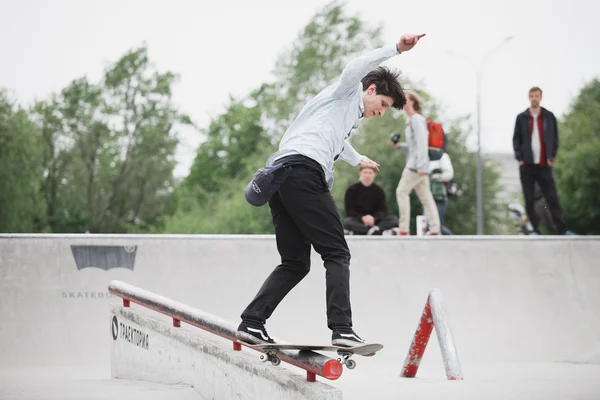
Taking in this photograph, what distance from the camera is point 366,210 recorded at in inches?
423

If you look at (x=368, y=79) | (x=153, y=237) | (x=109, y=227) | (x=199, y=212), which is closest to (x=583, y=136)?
(x=199, y=212)

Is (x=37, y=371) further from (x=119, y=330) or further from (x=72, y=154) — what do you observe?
(x=72, y=154)

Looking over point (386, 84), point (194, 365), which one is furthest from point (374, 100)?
point (194, 365)

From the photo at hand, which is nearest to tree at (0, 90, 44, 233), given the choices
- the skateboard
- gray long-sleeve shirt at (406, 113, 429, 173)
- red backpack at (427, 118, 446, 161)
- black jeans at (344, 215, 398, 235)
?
black jeans at (344, 215, 398, 235)

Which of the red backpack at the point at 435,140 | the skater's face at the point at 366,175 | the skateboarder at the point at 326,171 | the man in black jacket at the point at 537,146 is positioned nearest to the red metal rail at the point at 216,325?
the skateboarder at the point at 326,171

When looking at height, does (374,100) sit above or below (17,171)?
below

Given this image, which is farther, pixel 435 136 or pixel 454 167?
pixel 454 167

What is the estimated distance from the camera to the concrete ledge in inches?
182

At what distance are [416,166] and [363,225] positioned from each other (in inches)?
46.1

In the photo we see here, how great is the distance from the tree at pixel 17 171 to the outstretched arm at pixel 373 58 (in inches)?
1421

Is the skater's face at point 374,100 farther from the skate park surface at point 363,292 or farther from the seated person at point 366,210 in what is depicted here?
the seated person at point 366,210

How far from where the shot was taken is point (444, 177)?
1080 centimetres

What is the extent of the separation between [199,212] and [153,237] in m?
37.7

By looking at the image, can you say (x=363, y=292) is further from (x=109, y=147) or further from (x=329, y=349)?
(x=109, y=147)
